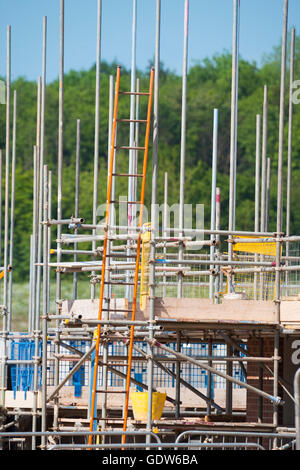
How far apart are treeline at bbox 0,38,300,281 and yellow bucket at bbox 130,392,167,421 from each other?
37.5 m

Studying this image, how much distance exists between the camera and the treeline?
191 ft

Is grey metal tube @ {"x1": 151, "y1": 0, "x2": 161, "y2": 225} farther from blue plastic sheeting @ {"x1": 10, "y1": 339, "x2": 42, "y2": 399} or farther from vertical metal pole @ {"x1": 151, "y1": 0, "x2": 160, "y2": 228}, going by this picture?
blue plastic sheeting @ {"x1": 10, "y1": 339, "x2": 42, "y2": 399}

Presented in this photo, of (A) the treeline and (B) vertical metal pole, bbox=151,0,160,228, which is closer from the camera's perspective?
(B) vertical metal pole, bbox=151,0,160,228

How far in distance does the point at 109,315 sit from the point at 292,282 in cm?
733

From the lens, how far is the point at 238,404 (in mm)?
19438

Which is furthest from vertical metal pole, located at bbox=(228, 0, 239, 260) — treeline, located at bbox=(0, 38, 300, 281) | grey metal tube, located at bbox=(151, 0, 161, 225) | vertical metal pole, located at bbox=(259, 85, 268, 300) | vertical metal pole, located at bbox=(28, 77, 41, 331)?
treeline, located at bbox=(0, 38, 300, 281)

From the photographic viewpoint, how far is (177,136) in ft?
219

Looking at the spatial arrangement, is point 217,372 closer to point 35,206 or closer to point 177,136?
point 35,206

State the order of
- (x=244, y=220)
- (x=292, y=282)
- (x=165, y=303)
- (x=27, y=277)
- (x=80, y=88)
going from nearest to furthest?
(x=165, y=303)
(x=292, y=282)
(x=244, y=220)
(x=27, y=277)
(x=80, y=88)

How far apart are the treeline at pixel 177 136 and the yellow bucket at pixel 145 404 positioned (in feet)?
123

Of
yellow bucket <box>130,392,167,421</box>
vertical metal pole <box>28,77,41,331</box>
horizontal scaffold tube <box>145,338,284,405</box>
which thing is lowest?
yellow bucket <box>130,392,167,421</box>

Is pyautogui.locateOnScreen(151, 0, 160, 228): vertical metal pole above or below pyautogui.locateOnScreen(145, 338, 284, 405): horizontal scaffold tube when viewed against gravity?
above
